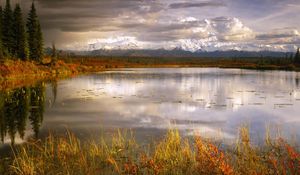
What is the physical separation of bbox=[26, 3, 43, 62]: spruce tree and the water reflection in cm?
3807

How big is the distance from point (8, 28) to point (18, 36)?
7.22 feet

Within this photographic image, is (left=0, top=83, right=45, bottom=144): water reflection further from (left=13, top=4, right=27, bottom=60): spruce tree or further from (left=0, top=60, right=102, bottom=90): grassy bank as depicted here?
(left=13, top=4, right=27, bottom=60): spruce tree

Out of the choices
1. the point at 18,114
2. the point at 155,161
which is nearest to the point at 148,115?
the point at 18,114

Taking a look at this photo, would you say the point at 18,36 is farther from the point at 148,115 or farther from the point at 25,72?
the point at 148,115

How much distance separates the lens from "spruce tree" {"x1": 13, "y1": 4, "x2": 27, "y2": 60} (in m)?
62.1

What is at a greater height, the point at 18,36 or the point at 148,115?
the point at 18,36

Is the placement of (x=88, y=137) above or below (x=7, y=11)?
below

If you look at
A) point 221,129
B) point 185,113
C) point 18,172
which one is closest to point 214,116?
point 185,113

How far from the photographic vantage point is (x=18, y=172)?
9508 millimetres

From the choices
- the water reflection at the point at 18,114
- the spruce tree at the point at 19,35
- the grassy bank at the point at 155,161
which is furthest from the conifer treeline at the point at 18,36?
the grassy bank at the point at 155,161

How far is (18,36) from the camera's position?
2483 inches

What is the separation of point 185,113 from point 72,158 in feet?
39.2

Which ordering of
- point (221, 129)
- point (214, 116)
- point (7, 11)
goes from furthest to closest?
point (7, 11) → point (214, 116) → point (221, 129)

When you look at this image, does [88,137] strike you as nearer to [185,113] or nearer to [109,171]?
[109,171]
